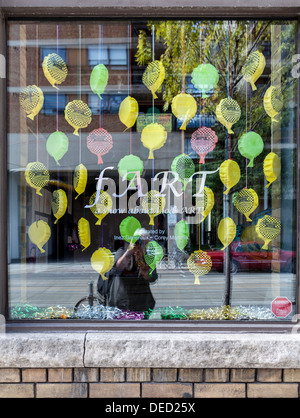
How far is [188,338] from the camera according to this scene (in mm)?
2740

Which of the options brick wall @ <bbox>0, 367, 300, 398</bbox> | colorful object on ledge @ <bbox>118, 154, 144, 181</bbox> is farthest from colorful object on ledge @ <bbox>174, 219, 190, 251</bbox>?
brick wall @ <bbox>0, 367, 300, 398</bbox>

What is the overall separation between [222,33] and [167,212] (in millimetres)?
1823

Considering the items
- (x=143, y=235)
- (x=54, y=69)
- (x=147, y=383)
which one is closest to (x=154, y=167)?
(x=143, y=235)

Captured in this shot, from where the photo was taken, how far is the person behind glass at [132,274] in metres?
3.48

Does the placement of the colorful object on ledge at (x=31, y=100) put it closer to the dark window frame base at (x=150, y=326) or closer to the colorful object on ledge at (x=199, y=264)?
the dark window frame base at (x=150, y=326)

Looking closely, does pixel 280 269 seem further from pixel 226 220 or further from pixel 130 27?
pixel 130 27

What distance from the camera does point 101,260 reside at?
3.55 m

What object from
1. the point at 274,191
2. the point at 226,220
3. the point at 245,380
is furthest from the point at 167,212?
the point at 245,380

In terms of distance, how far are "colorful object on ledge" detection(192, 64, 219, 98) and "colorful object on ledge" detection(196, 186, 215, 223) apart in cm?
100

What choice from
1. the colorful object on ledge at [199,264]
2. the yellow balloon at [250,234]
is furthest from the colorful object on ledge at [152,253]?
the yellow balloon at [250,234]

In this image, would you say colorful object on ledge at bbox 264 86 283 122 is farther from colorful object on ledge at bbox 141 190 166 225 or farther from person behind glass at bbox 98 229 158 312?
person behind glass at bbox 98 229 158 312

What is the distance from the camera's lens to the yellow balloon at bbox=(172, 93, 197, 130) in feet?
11.8

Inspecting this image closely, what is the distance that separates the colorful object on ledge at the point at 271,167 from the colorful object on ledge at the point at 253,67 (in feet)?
2.40

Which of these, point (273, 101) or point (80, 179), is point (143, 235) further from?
point (273, 101)
